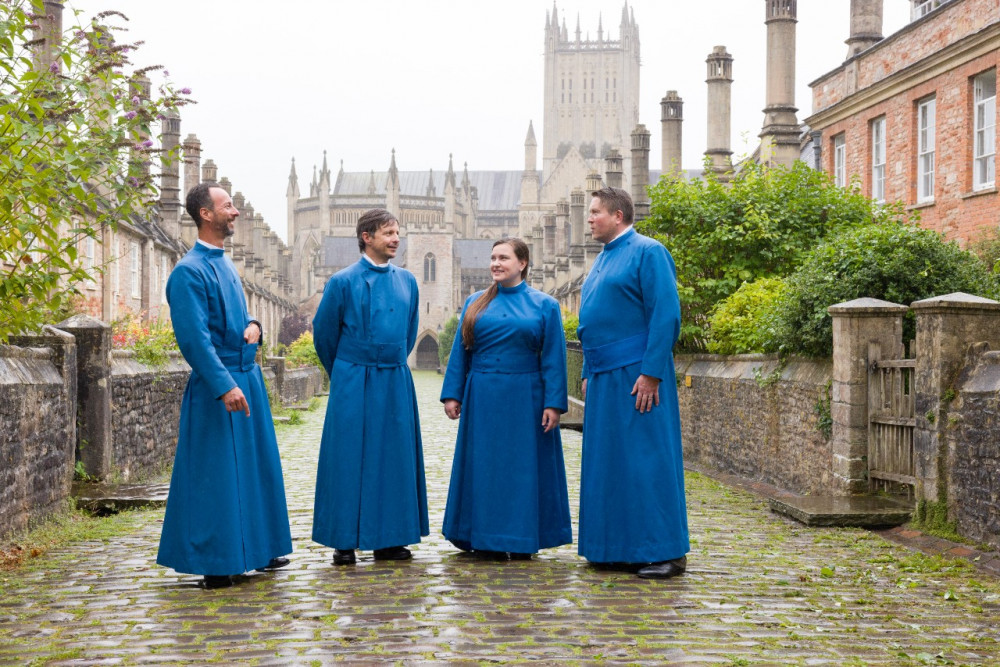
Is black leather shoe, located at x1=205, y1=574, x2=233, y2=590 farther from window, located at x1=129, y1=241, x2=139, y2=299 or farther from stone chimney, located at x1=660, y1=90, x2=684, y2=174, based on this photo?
window, located at x1=129, y1=241, x2=139, y2=299

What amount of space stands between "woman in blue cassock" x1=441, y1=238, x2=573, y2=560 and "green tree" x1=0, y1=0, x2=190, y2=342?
224cm

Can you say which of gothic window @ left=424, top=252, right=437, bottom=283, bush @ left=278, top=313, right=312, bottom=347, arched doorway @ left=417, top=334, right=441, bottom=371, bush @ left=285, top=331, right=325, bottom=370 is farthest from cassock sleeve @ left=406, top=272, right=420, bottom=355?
gothic window @ left=424, top=252, right=437, bottom=283

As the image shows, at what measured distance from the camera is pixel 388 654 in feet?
14.0

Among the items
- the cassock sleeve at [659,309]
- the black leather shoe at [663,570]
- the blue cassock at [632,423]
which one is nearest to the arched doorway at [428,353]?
the blue cassock at [632,423]

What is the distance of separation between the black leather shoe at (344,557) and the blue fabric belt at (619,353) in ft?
5.57

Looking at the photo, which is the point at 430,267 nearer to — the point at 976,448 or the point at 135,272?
the point at 135,272

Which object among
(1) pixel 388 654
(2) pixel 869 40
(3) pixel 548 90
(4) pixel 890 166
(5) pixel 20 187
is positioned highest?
(3) pixel 548 90

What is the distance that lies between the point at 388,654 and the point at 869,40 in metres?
22.6

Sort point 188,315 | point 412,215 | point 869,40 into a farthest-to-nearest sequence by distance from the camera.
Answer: point 412,215, point 869,40, point 188,315

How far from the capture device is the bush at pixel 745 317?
11820mm

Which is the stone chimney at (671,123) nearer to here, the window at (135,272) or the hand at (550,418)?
the window at (135,272)

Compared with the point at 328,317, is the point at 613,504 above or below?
below

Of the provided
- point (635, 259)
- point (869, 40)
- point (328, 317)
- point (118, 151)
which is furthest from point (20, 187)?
point (869, 40)

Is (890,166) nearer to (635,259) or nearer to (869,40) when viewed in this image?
(869,40)
